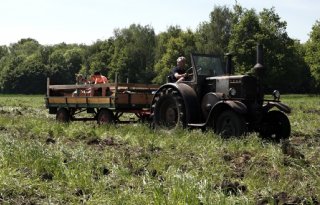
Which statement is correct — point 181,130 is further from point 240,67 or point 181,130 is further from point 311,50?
point 311,50

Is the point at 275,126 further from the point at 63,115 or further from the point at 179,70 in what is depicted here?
the point at 63,115

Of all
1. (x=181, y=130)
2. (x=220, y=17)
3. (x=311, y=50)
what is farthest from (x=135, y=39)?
(x=181, y=130)

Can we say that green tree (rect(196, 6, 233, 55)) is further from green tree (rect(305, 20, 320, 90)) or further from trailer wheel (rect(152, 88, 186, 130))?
trailer wheel (rect(152, 88, 186, 130))

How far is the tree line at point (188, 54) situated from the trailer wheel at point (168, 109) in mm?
14897

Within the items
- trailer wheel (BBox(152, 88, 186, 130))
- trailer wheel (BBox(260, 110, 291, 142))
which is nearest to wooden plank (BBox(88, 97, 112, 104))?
trailer wheel (BBox(152, 88, 186, 130))

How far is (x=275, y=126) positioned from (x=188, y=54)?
171 ft

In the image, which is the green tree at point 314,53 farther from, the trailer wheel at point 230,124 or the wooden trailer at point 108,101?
the trailer wheel at point 230,124

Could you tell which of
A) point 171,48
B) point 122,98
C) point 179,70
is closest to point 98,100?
point 122,98

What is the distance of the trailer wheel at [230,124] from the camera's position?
9.35 metres

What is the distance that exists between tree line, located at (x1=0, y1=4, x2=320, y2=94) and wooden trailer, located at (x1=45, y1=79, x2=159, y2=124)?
34.4ft

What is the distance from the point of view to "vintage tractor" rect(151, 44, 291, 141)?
9.73 metres

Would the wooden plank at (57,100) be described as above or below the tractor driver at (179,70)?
below

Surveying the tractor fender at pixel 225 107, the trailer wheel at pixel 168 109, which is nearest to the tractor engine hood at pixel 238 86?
the tractor fender at pixel 225 107

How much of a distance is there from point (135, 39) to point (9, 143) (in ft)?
233
